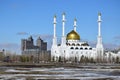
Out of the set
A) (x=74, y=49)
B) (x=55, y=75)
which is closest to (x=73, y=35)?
(x=74, y=49)

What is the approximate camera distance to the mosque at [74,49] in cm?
14645

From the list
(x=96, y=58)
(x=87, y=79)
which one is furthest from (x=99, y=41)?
(x=87, y=79)

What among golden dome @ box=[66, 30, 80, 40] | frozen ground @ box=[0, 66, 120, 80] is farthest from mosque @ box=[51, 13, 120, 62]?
frozen ground @ box=[0, 66, 120, 80]

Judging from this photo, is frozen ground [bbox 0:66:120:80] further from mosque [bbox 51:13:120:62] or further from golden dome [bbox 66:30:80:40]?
golden dome [bbox 66:30:80:40]

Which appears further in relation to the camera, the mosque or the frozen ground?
the mosque

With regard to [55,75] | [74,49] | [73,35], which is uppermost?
[73,35]

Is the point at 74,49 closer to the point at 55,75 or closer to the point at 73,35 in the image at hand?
the point at 73,35

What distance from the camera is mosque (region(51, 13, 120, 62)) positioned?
146 meters

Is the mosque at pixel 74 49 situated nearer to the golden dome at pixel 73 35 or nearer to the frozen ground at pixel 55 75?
the golden dome at pixel 73 35

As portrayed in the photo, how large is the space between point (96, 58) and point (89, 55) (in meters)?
8.80

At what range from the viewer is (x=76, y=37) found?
155500 millimetres

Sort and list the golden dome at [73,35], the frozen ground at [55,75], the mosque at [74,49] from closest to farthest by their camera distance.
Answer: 1. the frozen ground at [55,75]
2. the mosque at [74,49]
3. the golden dome at [73,35]

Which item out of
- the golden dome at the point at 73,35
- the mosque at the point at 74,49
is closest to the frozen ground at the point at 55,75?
the mosque at the point at 74,49

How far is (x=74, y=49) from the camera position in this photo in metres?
154
